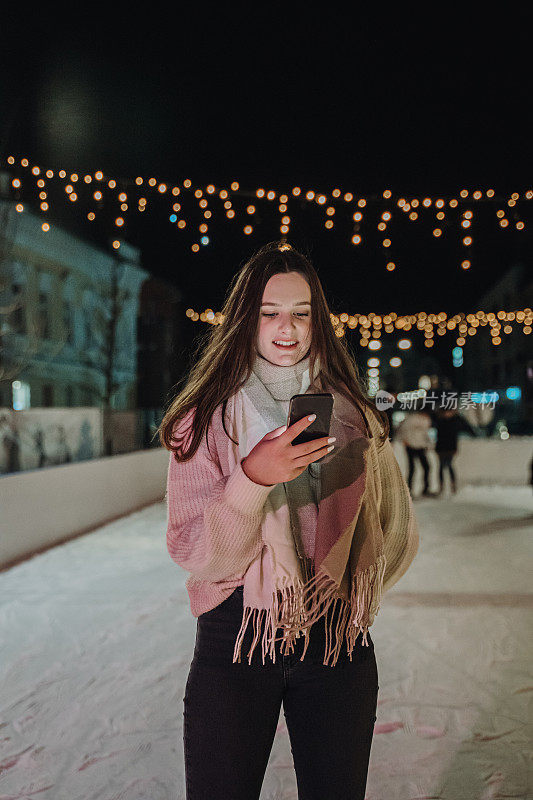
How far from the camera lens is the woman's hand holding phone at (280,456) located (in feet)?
3.16

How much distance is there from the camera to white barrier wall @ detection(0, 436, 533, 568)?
19.1 feet

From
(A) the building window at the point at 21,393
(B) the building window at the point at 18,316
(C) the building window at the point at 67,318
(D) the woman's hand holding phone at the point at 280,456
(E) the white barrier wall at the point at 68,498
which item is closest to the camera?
(D) the woman's hand holding phone at the point at 280,456

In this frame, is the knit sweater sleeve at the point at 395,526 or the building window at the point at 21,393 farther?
the building window at the point at 21,393

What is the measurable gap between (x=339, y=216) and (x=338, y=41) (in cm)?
167

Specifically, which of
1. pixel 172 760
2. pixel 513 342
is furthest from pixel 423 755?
pixel 513 342

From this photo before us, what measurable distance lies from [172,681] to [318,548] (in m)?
2.22

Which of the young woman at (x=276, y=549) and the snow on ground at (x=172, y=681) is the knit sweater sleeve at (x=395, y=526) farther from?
the snow on ground at (x=172, y=681)

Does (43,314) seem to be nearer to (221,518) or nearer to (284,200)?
(284,200)

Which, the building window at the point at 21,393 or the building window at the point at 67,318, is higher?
the building window at the point at 67,318

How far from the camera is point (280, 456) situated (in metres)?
0.97

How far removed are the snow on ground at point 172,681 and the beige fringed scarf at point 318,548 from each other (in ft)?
4.29

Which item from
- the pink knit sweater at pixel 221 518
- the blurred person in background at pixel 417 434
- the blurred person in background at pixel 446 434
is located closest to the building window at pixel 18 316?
the blurred person in background at pixel 417 434

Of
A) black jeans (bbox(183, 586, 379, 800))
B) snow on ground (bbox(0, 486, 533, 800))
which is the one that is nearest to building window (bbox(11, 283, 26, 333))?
snow on ground (bbox(0, 486, 533, 800))

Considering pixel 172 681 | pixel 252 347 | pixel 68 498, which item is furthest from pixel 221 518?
pixel 68 498
